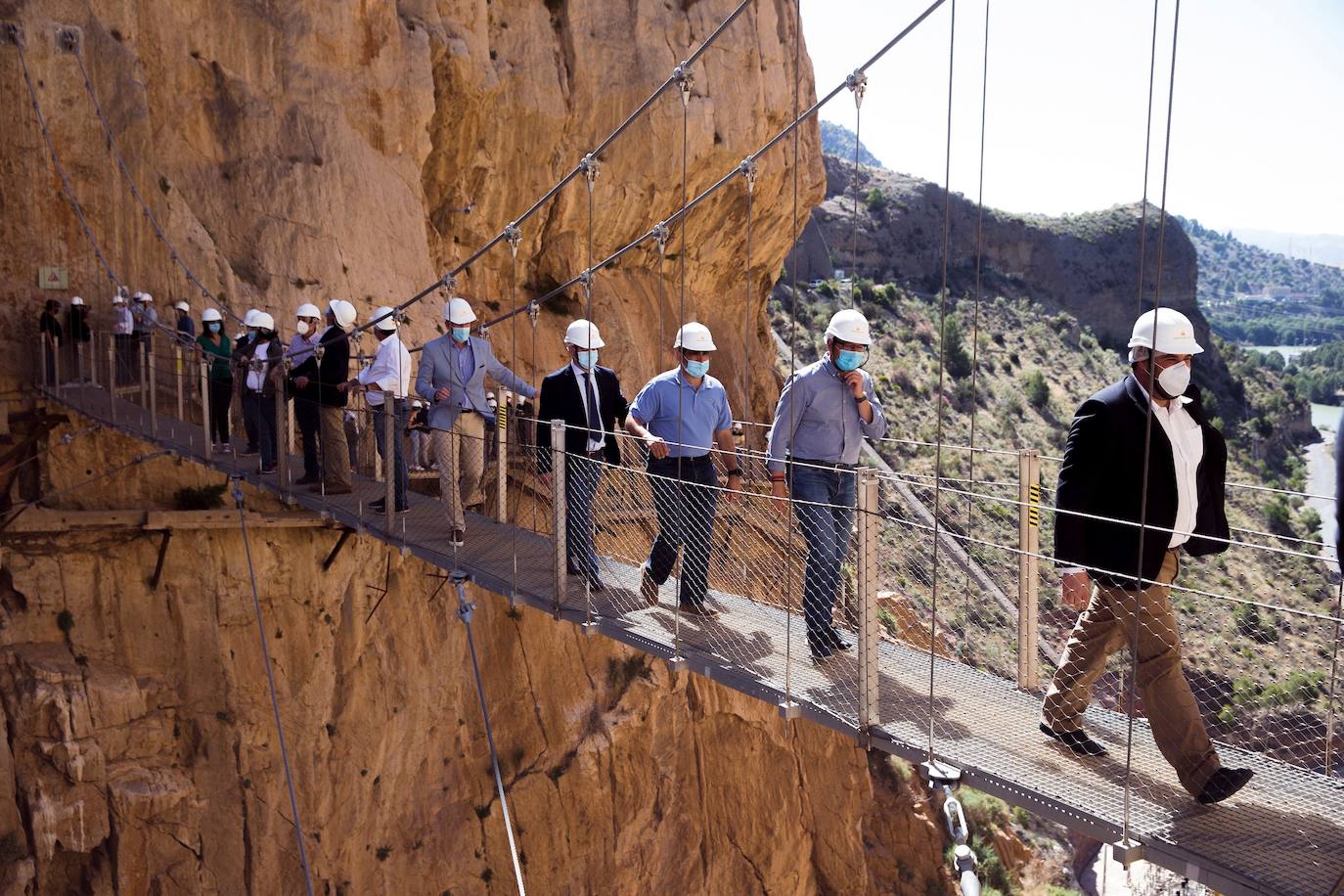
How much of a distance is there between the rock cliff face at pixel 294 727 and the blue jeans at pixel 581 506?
153 inches

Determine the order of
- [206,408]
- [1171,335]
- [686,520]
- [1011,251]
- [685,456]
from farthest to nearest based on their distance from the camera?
1. [1011,251]
2. [206,408]
3. [685,456]
4. [686,520]
5. [1171,335]

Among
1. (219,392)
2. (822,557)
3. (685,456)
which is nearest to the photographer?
(822,557)

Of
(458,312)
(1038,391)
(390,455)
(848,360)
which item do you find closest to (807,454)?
(848,360)

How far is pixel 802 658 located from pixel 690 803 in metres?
8.75

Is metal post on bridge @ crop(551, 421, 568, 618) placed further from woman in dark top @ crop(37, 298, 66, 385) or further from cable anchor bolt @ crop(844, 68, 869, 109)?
woman in dark top @ crop(37, 298, 66, 385)

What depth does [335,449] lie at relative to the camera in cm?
700

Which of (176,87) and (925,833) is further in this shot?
(925,833)

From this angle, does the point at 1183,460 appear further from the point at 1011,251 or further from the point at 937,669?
the point at 1011,251

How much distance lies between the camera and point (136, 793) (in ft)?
26.9

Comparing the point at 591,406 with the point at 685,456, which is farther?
the point at 591,406

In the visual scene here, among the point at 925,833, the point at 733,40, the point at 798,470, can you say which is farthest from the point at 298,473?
the point at 925,833

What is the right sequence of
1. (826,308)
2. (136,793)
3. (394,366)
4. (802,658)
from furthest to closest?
1. (826,308)
2. (136,793)
3. (394,366)
4. (802,658)

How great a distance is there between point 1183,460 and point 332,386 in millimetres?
4675

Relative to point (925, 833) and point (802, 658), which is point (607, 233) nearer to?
point (925, 833)
